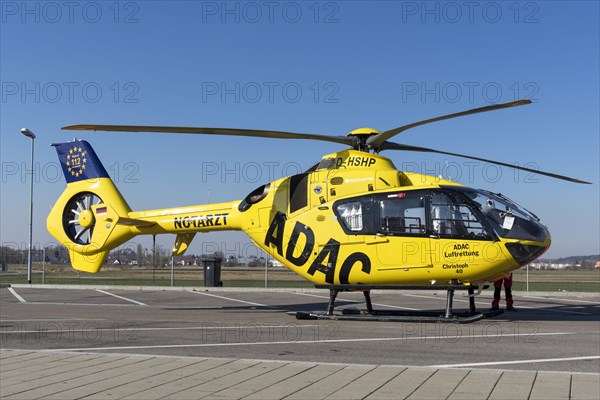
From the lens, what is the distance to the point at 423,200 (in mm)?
13531

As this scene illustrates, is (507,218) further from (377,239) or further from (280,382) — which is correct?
(280,382)

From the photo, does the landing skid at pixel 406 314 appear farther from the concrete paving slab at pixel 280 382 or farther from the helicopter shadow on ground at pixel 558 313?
the concrete paving slab at pixel 280 382

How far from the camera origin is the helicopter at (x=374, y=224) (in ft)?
43.2

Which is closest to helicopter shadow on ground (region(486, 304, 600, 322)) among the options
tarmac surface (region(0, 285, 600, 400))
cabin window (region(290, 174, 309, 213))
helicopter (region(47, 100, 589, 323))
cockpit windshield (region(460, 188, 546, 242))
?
tarmac surface (region(0, 285, 600, 400))

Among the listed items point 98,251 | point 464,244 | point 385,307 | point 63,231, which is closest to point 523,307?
point 385,307

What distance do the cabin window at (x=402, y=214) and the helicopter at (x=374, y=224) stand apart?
0.02 metres

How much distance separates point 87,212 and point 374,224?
9381mm

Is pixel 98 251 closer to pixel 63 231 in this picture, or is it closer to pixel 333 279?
pixel 63 231

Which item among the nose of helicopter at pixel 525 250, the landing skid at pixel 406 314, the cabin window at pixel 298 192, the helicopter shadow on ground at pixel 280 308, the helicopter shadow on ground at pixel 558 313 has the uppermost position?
the cabin window at pixel 298 192

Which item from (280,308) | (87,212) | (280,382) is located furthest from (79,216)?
(280,382)

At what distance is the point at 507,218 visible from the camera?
13188mm

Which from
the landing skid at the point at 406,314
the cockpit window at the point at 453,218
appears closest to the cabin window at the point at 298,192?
the landing skid at the point at 406,314

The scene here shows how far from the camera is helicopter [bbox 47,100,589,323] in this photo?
43.2 feet

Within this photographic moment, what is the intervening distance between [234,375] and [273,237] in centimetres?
864
